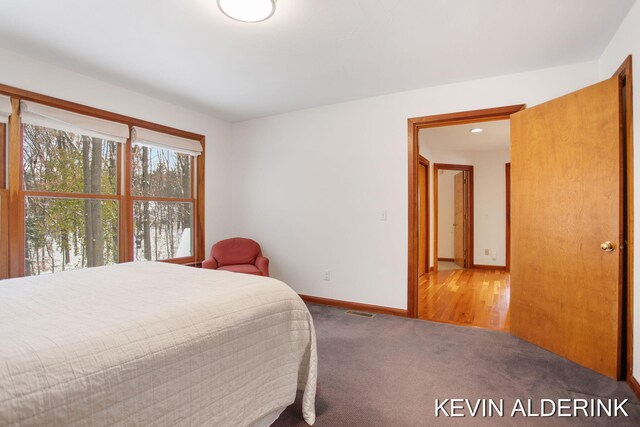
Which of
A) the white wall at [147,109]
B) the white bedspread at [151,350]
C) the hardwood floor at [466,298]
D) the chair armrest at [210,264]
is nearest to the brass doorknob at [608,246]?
the hardwood floor at [466,298]

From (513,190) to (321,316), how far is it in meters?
2.16

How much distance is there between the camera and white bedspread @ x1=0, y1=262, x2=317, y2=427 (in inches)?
32.1

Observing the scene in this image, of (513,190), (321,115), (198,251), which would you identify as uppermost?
(321,115)

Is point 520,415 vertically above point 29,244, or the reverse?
point 29,244

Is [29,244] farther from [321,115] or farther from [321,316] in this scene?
[321,115]

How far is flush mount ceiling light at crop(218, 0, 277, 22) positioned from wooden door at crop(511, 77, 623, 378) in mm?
2191

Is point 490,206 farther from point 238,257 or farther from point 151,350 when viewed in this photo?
→ point 151,350

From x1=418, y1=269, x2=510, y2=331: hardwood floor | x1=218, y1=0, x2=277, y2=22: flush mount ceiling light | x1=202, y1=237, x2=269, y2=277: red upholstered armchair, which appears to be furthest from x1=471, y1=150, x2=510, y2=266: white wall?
x1=218, y1=0, x2=277, y2=22: flush mount ceiling light

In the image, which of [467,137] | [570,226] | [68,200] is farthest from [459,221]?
[68,200]

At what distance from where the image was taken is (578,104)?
7.47ft

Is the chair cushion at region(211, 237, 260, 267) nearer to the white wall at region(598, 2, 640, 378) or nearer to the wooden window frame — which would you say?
the wooden window frame

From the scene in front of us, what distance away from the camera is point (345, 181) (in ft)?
12.0


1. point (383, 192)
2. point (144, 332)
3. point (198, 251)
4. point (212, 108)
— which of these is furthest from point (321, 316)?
point (212, 108)

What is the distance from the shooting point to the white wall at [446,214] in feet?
23.7
